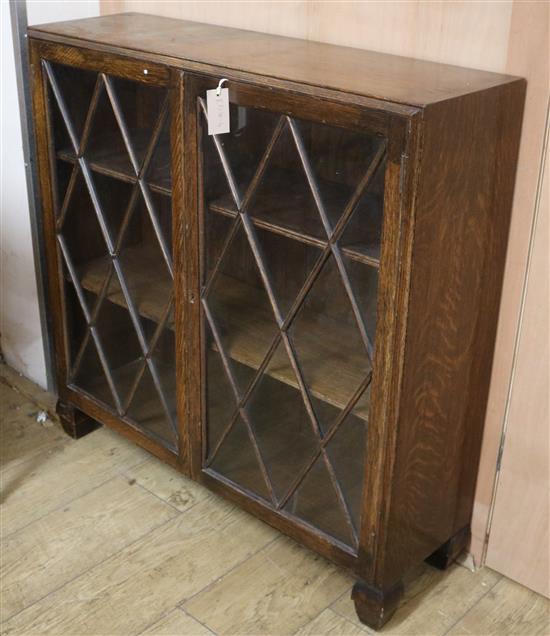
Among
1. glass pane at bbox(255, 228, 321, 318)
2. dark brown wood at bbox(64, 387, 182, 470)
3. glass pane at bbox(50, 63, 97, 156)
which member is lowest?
dark brown wood at bbox(64, 387, 182, 470)

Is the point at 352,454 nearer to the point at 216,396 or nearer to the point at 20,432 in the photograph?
the point at 216,396

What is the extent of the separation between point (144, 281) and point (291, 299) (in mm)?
418

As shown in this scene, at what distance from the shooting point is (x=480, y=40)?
1.52 metres

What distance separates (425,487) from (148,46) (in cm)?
95

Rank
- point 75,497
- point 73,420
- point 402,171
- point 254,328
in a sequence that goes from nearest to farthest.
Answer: point 402,171 → point 254,328 → point 75,497 → point 73,420

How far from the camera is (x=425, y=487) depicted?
1680mm

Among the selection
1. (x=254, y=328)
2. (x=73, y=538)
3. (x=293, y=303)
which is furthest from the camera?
(x=73, y=538)

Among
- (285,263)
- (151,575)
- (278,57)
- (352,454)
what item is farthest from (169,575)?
(278,57)

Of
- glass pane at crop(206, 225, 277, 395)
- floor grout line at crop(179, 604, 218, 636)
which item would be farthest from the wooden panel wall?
floor grout line at crop(179, 604, 218, 636)

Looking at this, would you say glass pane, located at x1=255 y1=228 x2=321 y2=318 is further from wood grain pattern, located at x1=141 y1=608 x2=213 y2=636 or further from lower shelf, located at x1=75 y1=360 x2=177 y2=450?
wood grain pattern, located at x1=141 y1=608 x2=213 y2=636

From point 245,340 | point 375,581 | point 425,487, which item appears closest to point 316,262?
point 245,340

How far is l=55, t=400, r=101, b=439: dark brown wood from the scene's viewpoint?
88.4 inches

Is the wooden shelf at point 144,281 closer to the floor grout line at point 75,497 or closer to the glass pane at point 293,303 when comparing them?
the glass pane at point 293,303

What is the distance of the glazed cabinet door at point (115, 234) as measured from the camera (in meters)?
1.73
